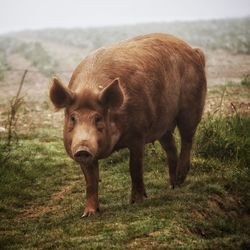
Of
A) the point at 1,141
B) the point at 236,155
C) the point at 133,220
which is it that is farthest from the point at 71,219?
the point at 1,141

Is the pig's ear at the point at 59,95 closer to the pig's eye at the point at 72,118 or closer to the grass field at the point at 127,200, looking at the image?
the pig's eye at the point at 72,118

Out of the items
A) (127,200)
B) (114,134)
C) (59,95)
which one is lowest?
(127,200)

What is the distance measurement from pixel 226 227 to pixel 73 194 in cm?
238

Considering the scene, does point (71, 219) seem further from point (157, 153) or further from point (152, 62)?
point (157, 153)

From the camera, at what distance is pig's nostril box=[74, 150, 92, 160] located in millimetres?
5172

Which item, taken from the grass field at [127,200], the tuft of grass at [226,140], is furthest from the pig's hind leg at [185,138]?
the tuft of grass at [226,140]

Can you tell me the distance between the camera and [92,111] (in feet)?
18.4

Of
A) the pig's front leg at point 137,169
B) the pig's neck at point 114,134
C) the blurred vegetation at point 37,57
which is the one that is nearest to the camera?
the pig's neck at point 114,134

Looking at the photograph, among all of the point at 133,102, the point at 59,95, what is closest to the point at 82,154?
the point at 59,95

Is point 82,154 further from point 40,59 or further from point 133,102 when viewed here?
point 40,59

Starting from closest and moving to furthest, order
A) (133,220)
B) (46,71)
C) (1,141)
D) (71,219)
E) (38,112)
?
(133,220), (71,219), (1,141), (38,112), (46,71)

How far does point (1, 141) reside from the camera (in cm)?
966

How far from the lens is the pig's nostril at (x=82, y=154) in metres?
5.17

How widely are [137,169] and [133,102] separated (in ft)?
2.59
